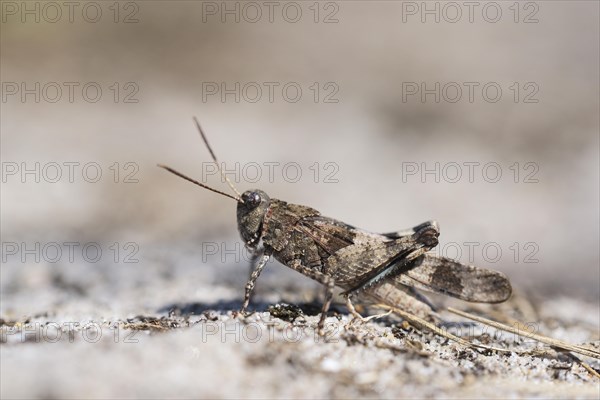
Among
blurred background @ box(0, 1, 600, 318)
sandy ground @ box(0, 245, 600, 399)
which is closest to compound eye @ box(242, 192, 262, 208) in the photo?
sandy ground @ box(0, 245, 600, 399)

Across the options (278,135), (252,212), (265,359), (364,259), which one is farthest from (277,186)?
(265,359)

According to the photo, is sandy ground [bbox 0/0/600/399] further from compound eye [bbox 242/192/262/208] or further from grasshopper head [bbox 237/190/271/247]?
compound eye [bbox 242/192/262/208]

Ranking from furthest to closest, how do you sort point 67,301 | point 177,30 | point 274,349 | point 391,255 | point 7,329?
point 177,30, point 67,301, point 391,255, point 7,329, point 274,349

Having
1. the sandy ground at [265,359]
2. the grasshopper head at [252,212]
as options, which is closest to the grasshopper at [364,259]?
the grasshopper head at [252,212]

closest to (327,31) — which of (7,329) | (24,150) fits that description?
(24,150)

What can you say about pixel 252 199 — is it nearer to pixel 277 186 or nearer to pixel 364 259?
pixel 364 259

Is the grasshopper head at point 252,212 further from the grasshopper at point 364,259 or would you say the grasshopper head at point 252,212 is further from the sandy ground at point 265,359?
the sandy ground at point 265,359

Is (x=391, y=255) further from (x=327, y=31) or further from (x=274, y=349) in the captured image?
(x=327, y=31)
